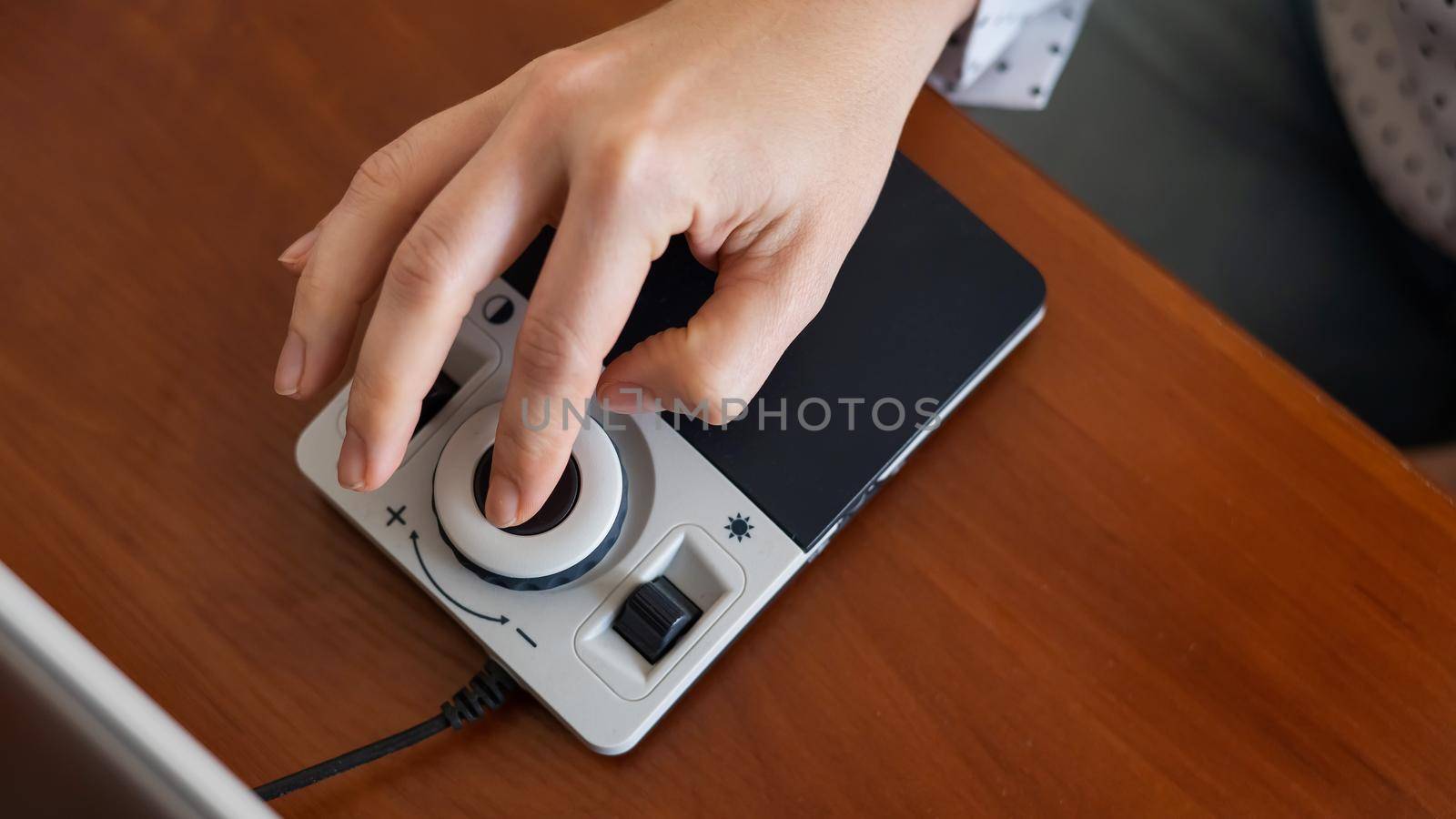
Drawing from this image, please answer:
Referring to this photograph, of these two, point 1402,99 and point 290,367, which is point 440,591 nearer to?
point 290,367

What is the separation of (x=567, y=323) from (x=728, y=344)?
0.22 ft

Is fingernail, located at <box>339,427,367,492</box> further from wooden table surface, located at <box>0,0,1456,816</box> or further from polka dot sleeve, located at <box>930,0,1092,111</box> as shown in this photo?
polka dot sleeve, located at <box>930,0,1092,111</box>

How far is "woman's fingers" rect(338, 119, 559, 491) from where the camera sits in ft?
1.23

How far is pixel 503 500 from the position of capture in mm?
384

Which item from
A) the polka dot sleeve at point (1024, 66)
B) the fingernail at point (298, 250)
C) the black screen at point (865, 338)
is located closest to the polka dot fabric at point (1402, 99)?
the polka dot sleeve at point (1024, 66)

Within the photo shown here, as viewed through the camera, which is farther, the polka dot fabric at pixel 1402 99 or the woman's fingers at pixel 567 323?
the polka dot fabric at pixel 1402 99

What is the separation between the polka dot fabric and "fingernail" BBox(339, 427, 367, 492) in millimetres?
616

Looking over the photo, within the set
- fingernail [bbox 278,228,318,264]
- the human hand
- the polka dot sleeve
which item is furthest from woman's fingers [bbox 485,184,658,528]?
the polka dot sleeve

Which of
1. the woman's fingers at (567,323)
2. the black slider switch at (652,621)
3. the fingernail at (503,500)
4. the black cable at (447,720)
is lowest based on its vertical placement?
the black slider switch at (652,621)

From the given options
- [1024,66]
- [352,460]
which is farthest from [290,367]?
[1024,66]

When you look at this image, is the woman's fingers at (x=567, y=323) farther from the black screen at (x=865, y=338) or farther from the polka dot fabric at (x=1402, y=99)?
the polka dot fabric at (x=1402, y=99)

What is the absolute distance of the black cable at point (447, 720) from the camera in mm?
386

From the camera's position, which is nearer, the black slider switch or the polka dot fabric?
the black slider switch

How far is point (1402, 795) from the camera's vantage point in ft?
1.32
